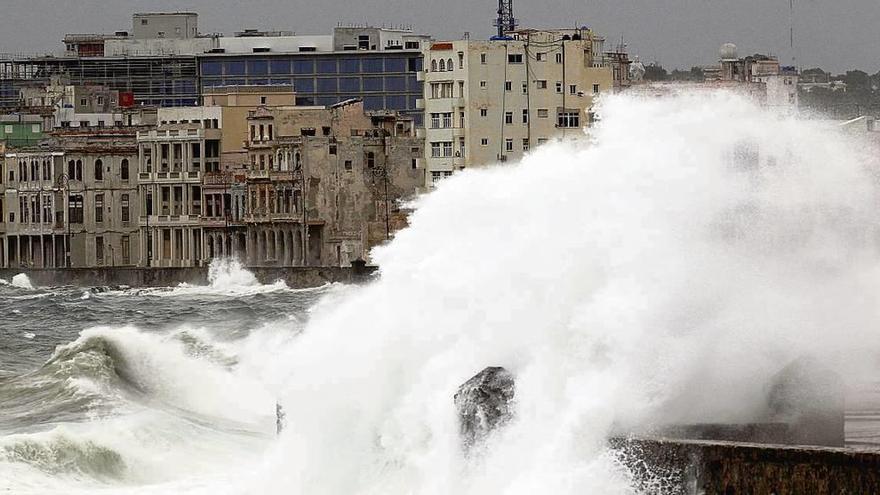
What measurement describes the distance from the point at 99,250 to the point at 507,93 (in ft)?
136

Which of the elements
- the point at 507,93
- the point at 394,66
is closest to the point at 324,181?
the point at 507,93

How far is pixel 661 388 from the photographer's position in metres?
15.4

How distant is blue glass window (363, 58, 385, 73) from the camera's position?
5768 inches

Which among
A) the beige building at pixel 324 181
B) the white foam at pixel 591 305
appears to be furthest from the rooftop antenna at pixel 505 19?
the white foam at pixel 591 305

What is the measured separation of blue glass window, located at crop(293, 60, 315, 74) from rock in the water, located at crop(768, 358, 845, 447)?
13116 cm

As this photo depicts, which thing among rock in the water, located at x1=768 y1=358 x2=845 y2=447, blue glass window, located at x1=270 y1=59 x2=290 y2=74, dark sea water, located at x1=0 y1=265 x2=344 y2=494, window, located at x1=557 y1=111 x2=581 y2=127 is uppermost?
blue glass window, located at x1=270 y1=59 x2=290 y2=74

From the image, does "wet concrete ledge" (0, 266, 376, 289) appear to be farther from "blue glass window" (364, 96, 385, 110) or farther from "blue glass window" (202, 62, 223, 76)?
"blue glass window" (202, 62, 223, 76)

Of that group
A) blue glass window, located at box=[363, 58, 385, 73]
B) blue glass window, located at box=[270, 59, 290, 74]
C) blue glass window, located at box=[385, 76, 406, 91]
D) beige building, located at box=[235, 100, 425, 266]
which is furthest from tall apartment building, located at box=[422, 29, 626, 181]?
blue glass window, located at box=[270, 59, 290, 74]

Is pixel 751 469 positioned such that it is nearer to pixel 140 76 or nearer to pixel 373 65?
pixel 373 65

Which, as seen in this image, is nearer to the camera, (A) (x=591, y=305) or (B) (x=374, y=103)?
(A) (x=591, y=305)

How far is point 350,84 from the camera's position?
14725cm

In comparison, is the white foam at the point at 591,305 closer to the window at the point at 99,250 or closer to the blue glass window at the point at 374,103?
the window at the point at 99,250

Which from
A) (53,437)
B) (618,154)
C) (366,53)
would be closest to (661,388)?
(618,154)

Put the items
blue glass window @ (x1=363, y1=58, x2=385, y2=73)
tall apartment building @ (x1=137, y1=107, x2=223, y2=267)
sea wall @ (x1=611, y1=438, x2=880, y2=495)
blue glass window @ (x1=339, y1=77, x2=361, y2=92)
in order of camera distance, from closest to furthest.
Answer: sea wall @ (x1=611, y1=438, x2=880, y2=495) → tall apartment building @ (x1=137, y1=107, x2=223, y2=267) → blue glass window @ (x1=363, y1=58, x2=385, y2=73) → blue glass window @ (x1=339, y1=77, x2=361, y2=92)
